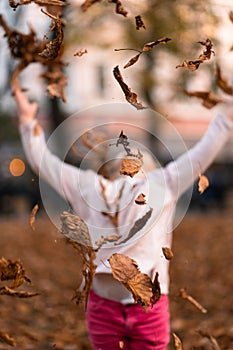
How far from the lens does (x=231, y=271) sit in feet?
27.9

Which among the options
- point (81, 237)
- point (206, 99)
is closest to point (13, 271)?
point (81, 237)

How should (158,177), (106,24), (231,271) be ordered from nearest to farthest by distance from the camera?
1. (158,177)
2. (231,271)
3. (106,24)

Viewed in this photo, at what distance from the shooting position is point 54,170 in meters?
3.49

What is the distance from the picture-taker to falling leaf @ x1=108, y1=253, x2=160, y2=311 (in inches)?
112

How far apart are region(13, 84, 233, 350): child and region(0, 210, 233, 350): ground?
21 cm

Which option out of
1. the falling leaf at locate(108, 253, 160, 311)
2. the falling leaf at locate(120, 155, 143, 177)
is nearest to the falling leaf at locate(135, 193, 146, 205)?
the falling leaf at locate(120, 155, 143, 177)

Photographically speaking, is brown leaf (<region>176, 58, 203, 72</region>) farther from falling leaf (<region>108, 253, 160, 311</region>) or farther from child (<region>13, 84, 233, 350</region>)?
falling leaf (<region>108, 253, 160, 311</region>)

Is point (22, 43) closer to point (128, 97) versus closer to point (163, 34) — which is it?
point (128, 97)

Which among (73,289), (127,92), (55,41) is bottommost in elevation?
(73,289)

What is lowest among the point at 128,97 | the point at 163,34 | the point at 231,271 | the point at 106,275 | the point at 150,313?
the point at 231,271

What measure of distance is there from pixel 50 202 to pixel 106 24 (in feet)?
30.3

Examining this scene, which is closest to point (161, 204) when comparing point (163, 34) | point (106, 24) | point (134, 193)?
point (134, 193)

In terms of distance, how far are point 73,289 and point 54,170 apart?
4.71 metres

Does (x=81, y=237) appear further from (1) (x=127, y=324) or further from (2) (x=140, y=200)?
(1) (x=127, y=324)
